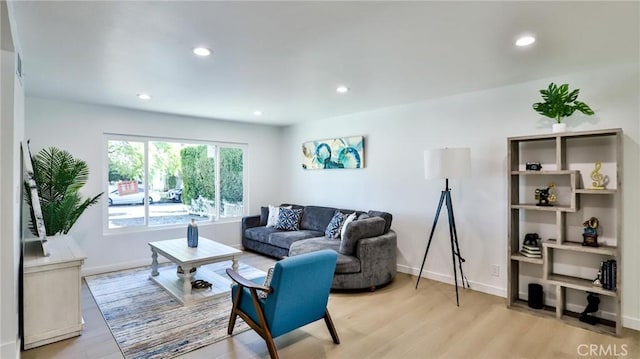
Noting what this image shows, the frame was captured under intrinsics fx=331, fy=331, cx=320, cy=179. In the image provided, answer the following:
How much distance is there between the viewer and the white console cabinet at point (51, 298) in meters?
2.66

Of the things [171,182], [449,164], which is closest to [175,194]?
[171,182]

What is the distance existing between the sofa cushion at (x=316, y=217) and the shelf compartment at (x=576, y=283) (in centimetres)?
296

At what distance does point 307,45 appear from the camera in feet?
8.35

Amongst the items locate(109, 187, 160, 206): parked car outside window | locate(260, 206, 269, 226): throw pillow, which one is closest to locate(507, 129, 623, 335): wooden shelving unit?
locate(260, 206, 269, 226): throw pillow

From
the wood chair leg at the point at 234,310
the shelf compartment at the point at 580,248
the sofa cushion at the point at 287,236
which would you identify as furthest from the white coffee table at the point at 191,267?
the shelf compartment at the point at 580,248

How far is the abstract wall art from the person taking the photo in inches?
203

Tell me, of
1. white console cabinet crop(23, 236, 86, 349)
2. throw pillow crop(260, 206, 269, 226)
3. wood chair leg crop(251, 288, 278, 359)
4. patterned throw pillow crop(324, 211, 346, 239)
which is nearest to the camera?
wood chair leg crop(251, 288, 278, 359)

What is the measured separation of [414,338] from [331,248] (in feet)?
5.15

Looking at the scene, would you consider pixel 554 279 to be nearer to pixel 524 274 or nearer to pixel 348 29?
pixel 524 274

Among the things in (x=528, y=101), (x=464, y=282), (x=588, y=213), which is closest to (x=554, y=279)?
(x=588, y=213)

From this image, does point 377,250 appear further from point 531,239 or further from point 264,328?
point 264,328

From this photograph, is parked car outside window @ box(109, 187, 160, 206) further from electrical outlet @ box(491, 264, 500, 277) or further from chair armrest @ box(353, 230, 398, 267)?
electrical outlet @ box(491, 264, 500, 277)

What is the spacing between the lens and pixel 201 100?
4316 millimetres

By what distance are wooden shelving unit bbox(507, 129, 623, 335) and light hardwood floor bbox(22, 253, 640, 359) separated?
0.27 m
